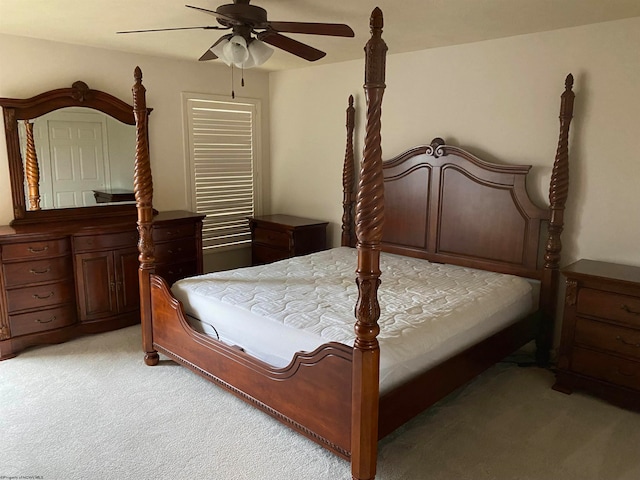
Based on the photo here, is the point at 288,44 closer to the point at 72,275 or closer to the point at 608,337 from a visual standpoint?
the point at 72,275

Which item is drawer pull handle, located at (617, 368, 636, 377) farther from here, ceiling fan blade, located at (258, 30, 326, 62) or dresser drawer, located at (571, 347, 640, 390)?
ceiling fan blade, located at (258, 30, 326, 62)

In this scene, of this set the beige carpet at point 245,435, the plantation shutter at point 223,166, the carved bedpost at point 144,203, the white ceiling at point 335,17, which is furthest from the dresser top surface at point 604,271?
the plantation shutter at point 223,166

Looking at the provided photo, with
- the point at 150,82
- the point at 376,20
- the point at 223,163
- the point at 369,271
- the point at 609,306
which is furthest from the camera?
the point at 223,163

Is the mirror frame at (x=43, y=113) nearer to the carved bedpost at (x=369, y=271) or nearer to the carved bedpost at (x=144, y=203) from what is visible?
the carved bedpost at (x=144, y=203)

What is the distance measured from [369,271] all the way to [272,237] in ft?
10.2

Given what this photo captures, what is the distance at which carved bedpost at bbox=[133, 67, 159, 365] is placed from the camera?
10.4ft

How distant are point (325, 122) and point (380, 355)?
129 inches

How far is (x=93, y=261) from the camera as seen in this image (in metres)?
A: 3.80

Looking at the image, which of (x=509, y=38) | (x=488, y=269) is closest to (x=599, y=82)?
(x=509, y=38)

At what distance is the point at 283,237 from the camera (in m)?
4.78

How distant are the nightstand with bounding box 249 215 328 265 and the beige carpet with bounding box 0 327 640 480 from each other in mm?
1828

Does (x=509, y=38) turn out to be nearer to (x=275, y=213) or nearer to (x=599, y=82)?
(x=599, y=82)

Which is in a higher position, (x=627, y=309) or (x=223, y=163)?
(x=223, y=163)

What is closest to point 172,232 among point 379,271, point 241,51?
point 241,51
